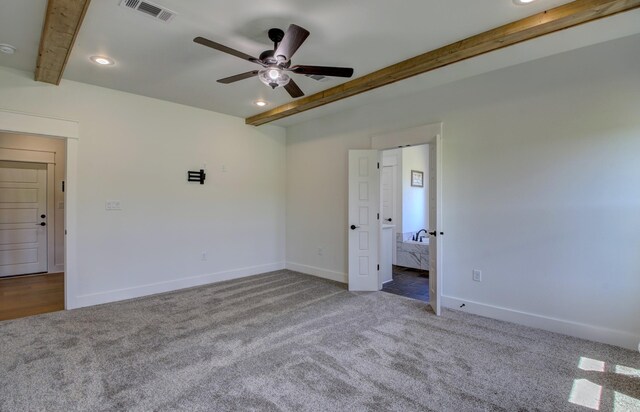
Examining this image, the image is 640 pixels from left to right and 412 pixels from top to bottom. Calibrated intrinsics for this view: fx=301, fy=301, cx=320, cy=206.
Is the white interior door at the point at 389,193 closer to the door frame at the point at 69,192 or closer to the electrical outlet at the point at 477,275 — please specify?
the electrical outlet at the point at 477,275

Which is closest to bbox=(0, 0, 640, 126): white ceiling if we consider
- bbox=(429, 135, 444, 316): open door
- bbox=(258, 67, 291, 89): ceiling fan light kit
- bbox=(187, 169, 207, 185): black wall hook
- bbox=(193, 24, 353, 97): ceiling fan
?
bbox=(193, 24, 353, 97): ceiling fan

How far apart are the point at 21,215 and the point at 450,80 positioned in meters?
7.44

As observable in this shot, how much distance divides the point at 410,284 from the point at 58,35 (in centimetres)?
515

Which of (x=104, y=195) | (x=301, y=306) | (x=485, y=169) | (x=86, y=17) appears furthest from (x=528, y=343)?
(x=104, y=195)

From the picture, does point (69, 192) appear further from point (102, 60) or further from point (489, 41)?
point (489, 41)

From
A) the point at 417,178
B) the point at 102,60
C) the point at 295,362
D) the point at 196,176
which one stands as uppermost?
the point at 102,60

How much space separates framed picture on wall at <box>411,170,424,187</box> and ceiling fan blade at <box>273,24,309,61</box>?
4980mm

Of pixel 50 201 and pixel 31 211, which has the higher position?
pixel 50 201

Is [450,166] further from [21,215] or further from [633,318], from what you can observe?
[21,215]

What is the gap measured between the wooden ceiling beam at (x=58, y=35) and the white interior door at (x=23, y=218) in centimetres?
311

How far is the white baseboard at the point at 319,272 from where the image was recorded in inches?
196

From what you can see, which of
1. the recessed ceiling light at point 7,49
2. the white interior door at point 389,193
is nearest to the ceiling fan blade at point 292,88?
the recessed ceiling light at point 7,49

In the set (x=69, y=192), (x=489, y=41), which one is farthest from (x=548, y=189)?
(x=69, y=192)

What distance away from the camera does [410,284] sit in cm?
491
